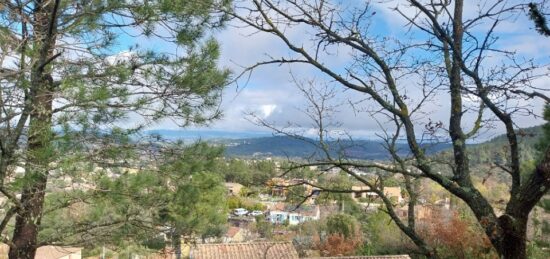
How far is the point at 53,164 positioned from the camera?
2844 mm

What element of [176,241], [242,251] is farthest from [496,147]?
[242,251]

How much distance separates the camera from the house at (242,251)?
40.3ft

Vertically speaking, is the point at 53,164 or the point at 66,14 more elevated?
the point at 66,14

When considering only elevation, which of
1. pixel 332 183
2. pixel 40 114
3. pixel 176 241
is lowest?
pixel 176 241

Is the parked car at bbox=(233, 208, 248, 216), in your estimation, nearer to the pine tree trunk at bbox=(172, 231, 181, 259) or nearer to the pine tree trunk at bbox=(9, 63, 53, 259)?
the pine tree trunk at bbox=(172, 231, 181, 259)

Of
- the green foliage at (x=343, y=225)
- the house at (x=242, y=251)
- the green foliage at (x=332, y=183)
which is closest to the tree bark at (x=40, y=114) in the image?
the green foliage at (x=332, y=183)

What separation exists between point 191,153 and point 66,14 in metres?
1.50

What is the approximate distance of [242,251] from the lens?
12609 mm

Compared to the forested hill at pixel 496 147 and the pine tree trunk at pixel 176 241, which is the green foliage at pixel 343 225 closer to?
the pine tree trunk at pixel 176 241

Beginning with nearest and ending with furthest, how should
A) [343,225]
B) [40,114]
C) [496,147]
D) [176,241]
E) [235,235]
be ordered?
1. [496,147]
2. [40,114]
3. [176,241]
4. [343,225]
5. [235,235]

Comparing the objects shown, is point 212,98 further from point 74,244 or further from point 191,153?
point 74,244

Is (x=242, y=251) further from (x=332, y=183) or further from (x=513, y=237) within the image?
(x=513, y=237)

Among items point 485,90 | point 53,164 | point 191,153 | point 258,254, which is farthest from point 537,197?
point 258,254

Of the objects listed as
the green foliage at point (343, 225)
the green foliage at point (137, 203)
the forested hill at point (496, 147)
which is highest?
the forested hill at point (496, 147)
